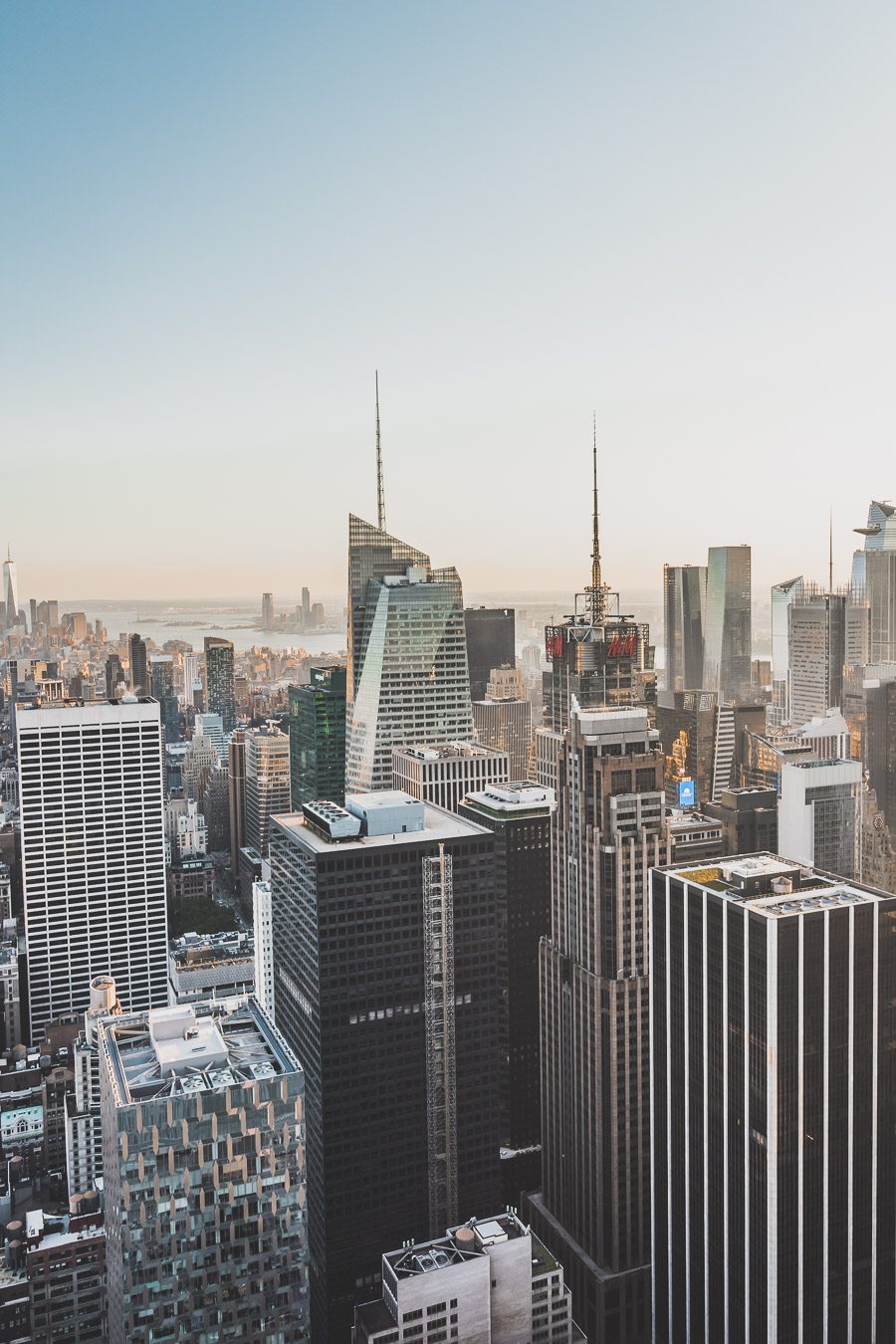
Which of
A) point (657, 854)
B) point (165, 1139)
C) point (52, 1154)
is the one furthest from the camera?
point (52, 1154)

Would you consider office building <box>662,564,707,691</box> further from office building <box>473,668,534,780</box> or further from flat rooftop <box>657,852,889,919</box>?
flat rooftop <box>657,852,889,919</box>

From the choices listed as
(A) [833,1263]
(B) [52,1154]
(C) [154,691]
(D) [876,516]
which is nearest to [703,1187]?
(A) [833,1263]

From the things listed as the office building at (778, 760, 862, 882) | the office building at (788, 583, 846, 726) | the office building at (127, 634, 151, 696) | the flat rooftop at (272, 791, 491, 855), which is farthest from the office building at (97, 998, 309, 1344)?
the office building at (788, 583, 846, 726)

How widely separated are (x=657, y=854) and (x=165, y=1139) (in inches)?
382

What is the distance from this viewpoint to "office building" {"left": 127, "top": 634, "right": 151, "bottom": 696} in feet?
109

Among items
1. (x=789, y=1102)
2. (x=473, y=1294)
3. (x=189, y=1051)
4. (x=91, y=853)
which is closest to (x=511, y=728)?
(x=91, y=853)

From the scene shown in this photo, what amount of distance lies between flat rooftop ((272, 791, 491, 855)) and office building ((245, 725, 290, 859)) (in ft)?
64.3

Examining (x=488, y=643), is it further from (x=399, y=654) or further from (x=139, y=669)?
(x=139, y=669)

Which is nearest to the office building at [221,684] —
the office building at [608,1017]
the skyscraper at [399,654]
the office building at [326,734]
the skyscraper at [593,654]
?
the office building at [326,734]

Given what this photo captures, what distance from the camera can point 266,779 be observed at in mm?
38500

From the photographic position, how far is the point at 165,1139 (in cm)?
1104

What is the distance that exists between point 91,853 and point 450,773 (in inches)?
382

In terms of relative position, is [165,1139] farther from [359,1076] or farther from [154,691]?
[154,691]

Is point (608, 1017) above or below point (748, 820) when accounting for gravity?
below
